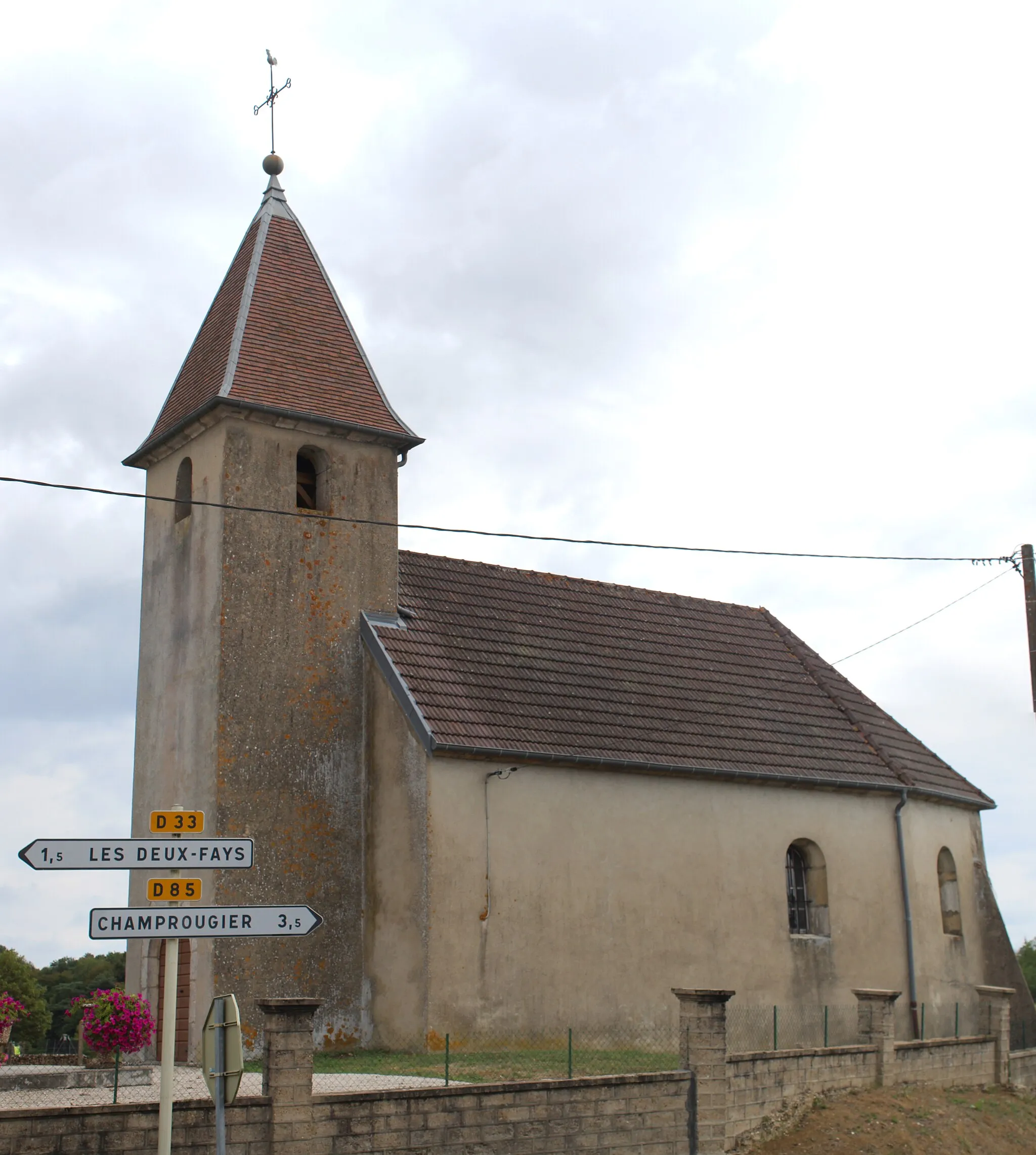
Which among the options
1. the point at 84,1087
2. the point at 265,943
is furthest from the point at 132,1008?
the point at 265,943

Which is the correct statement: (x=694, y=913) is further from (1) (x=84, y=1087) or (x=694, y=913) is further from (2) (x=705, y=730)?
(1) (x=84, y=1087)

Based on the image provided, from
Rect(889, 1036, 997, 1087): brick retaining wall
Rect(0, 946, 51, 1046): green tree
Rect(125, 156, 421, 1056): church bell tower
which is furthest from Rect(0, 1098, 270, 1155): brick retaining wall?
Rect(0, 946, 51, 1046): green tree

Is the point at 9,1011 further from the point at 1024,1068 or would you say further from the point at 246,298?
the point at 1024,1068

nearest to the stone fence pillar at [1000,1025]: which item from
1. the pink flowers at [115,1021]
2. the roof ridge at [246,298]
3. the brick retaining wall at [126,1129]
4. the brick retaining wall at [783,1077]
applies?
the brick retaining wall at [783,1077]

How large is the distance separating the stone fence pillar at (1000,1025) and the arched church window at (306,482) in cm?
1391

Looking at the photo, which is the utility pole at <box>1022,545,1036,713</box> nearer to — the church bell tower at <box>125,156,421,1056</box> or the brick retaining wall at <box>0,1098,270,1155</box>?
the church bell tower at <box>125,156,421,1056</box>

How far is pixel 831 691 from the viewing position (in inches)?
1119

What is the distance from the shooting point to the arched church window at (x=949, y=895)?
26609 millimetres

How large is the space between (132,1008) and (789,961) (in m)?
11.6

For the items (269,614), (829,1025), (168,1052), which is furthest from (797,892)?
(168,1052)

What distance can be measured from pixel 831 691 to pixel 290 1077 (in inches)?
695

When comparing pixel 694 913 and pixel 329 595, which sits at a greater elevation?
pixel 329 595

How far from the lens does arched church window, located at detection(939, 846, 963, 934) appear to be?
87.3 feet

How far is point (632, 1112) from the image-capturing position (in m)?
15.6
